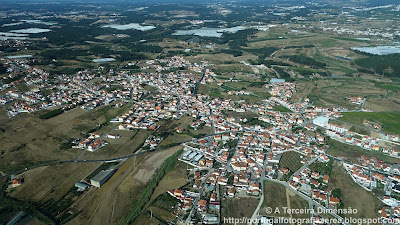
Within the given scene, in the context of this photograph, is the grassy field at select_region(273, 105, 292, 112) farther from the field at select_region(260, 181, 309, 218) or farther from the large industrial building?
the field at select_region(260, 181, 309, 218)

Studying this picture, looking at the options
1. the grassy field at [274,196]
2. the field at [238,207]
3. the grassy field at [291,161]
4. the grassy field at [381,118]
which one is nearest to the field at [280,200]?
the grassy field at [274,196]

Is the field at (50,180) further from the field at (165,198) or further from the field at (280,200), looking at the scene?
the field at (280,200)

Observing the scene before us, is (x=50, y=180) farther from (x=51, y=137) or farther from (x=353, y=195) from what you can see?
(x=353, y=195)

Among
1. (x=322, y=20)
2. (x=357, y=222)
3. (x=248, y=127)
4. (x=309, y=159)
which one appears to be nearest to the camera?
(x=357, y=222)

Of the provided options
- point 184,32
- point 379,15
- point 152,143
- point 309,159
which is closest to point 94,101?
point 152,143

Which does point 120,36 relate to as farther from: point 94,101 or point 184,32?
point 94,101

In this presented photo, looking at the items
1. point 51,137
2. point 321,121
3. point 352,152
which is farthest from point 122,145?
point 321,121

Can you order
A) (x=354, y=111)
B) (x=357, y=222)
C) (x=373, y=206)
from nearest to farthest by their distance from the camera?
(x=357, y=222) < (x=373, y=206) < (x=354, y=111)
